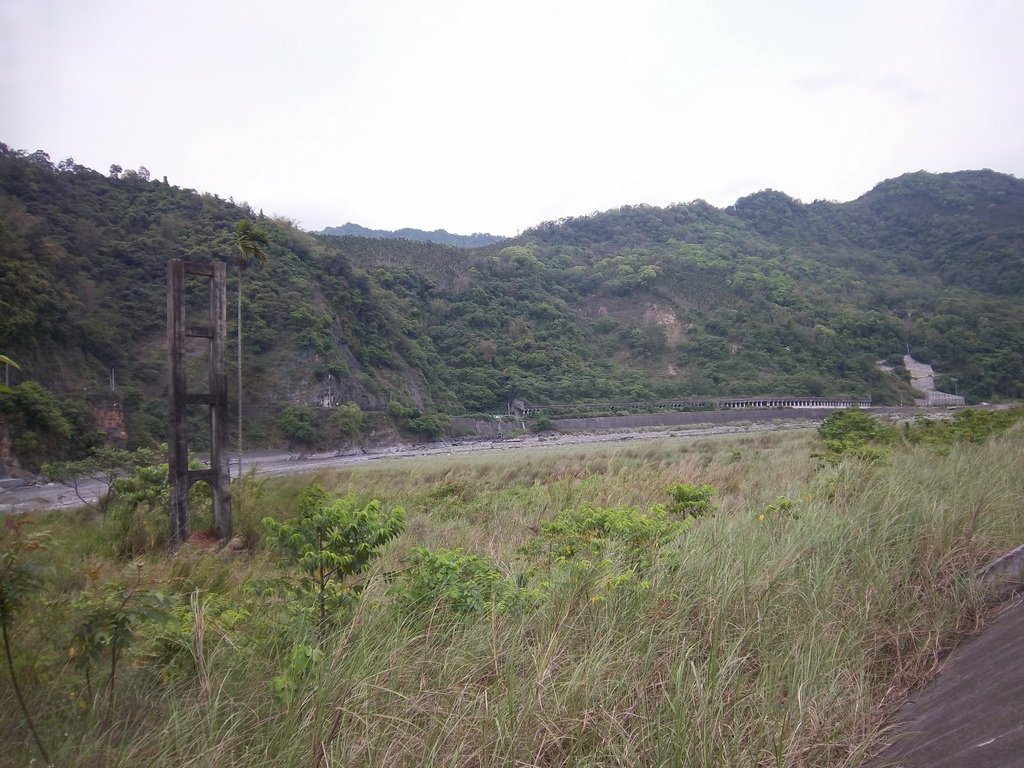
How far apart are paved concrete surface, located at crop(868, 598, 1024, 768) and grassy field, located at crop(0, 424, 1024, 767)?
99mm

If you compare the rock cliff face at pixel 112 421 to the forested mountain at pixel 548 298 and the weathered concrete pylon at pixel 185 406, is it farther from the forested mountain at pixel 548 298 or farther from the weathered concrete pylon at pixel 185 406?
the weathered concrete pylon at pixel 185 406

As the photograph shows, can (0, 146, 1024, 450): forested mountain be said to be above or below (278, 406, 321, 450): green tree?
above

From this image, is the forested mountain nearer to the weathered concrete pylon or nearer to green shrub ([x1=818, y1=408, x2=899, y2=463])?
the weathered concrete pylon

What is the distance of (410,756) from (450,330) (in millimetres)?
61994

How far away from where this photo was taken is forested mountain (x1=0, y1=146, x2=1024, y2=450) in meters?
18.7

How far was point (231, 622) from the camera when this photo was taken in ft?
9.56

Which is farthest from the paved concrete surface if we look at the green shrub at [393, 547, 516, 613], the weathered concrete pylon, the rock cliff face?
the rock cliff face

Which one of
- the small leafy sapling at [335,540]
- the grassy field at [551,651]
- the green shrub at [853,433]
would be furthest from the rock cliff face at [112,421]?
the green shrub at [853,433]

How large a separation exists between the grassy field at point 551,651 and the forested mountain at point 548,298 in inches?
461

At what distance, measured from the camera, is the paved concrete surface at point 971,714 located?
7.09 ft

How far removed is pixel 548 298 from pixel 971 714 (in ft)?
244

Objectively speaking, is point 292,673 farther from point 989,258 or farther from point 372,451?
point 989,258

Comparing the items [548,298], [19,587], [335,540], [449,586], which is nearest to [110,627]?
[19,587]

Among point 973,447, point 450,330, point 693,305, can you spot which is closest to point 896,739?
point 973,447
